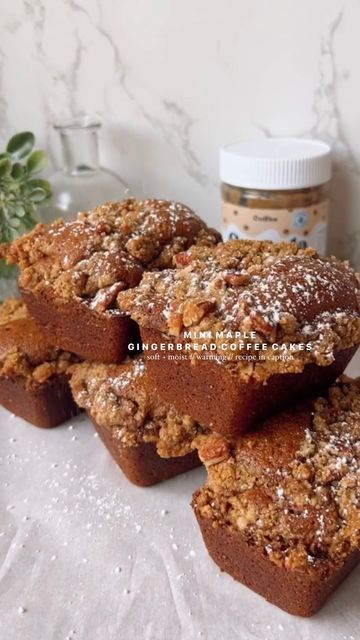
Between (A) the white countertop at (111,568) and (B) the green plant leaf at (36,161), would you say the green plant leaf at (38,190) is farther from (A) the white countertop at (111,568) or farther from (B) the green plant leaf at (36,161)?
(A) the white countertop at (111,568)

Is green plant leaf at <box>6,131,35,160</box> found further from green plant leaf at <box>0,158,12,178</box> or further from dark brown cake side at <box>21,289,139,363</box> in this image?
dark brown cake side at <box>21,289,139,363</box>

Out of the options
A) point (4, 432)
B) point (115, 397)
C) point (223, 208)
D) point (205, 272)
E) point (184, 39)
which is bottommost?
point (4, 432)

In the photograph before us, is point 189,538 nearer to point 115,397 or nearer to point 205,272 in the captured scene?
point 115,397

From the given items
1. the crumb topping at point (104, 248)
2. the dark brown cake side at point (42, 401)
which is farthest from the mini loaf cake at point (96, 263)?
the dark brown cake side at point (42, 401)

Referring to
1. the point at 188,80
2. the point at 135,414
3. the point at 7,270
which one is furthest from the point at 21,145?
the point at 135,414

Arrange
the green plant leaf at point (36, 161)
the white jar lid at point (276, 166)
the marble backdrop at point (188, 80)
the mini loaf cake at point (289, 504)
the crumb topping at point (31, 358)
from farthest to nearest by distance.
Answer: the green plant leaf at point (36, 161) < the marble backdrop at point (188, 80) < the white jar lid at point (276, 166) < the crumb topping at point (31, 358) < the mini loaf cake at point (289, 504)

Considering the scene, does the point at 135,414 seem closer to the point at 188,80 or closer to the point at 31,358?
the point at 31,358

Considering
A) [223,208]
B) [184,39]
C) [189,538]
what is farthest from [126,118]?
[189,538]
